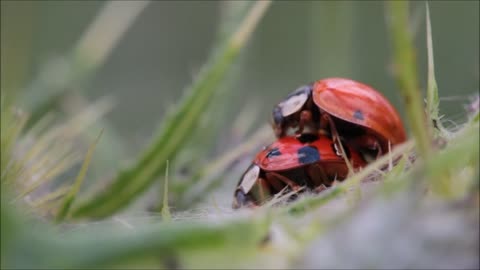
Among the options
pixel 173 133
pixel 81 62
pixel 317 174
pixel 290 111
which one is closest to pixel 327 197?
pixel 317 174

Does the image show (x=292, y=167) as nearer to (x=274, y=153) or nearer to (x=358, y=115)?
(x=274, y=153)

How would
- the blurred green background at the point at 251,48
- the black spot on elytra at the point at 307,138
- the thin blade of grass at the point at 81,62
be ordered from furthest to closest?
the blurred green background at the point at 251,48, the thin blade of grass at the point at 81,62, the black spot on elytra at the point at 307,138

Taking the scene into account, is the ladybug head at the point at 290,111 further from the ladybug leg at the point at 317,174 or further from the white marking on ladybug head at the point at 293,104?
the ladybug leg at the point at 317,174

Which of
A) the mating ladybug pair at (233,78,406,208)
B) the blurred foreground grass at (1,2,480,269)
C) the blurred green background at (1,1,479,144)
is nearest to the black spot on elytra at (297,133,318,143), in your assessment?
the mating ladybug pair at (233,78,406,208)

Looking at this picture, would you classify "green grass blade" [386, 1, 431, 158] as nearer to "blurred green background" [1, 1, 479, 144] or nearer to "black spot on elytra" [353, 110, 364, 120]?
"black spot on elytra" [353, 110, 364, 120]

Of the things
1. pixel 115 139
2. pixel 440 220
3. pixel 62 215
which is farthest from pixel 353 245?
pixel 115 139

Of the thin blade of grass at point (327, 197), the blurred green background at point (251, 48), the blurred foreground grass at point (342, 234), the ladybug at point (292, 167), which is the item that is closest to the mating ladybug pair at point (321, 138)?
the ladybug at point (292, 167)

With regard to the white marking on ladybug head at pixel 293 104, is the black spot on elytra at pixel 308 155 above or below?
below

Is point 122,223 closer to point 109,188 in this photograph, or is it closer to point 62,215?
point 62,215
